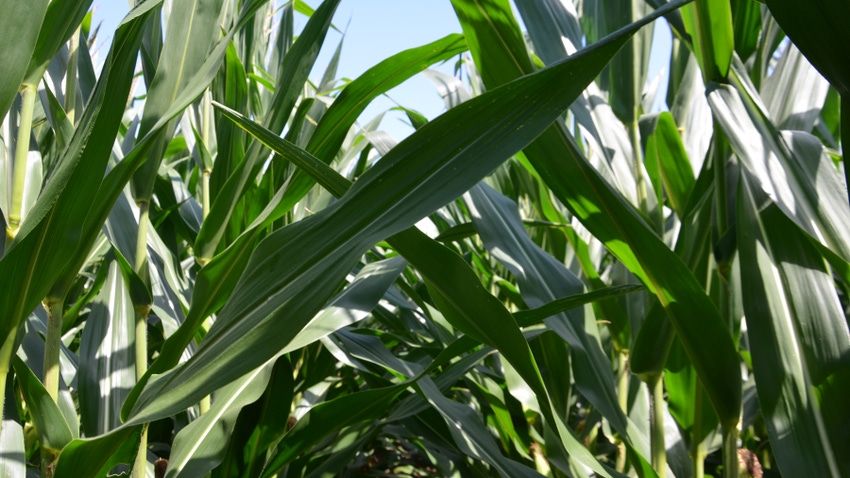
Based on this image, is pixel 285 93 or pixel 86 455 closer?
pixel 86 455

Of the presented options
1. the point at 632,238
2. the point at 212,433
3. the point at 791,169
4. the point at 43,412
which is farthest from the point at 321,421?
the point at 791,169

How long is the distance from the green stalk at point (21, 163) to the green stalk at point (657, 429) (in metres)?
0.55

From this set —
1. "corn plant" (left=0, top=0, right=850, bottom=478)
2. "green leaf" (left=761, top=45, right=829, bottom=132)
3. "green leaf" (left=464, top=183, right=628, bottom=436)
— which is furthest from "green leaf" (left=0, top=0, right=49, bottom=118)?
"green leaf" (left=761, top=45, right=829, bottom=132)

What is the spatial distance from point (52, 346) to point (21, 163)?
0.46ft

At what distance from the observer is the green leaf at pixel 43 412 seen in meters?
0.52

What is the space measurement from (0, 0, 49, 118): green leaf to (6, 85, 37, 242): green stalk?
0.41 ft

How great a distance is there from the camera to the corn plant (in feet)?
1.22

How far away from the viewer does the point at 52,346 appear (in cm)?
55

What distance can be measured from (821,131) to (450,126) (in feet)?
2.43

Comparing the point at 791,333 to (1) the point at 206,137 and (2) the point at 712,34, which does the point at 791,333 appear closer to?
(2) the point at 712,34

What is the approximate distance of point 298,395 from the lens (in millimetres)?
1149

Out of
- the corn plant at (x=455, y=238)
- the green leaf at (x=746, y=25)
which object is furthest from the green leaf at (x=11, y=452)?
the green leaf at (x=746, y=25)

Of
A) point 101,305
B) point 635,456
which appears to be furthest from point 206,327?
point 635,456

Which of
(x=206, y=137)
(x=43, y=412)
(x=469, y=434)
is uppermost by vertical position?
(x=206, y=137)
